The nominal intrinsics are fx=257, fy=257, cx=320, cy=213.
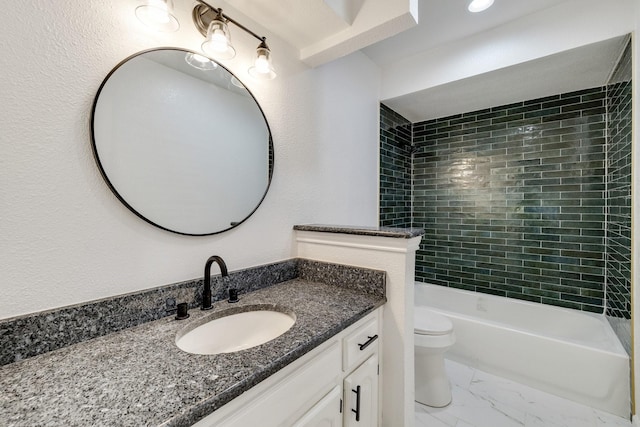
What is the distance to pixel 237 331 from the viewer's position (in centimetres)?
108

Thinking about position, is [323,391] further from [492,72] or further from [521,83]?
[521,83]

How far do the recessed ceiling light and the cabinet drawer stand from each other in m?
2.03

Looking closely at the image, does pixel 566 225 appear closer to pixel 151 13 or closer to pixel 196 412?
pixel 196 412

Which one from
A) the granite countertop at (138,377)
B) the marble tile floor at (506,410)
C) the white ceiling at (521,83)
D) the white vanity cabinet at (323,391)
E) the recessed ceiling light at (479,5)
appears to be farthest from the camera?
the white ceiling at (521,83)

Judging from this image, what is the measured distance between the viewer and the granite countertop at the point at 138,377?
0.52 metres

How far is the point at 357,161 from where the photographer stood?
217 centimetres

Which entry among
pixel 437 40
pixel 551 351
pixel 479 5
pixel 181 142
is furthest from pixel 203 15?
pixel 551 351

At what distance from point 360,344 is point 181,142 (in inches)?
44.8

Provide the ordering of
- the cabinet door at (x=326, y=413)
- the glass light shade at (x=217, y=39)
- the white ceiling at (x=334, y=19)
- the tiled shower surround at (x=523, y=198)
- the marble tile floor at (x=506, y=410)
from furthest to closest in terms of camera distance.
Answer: the tiled shower surround at (x=523, y=198) → the marble tile floor at (x=506, y=410) → the white ceiling at (x=334, y=19) → the glass light shade at (x=217, y=39) → the cabinet door at (x=326, y=413)

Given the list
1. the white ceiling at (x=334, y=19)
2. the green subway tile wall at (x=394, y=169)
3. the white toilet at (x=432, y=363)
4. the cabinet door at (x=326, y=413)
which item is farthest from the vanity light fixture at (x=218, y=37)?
the white toilet at (x=432, y=363)

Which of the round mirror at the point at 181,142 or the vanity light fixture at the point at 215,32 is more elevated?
the vanity light fixture at the point at 215,32

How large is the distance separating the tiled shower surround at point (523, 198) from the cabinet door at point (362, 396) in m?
1.60

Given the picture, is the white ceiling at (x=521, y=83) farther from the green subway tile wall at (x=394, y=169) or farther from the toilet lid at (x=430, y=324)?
the toilet lid at (x=430, y=324)

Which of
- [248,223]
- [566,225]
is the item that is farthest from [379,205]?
[566,225]
